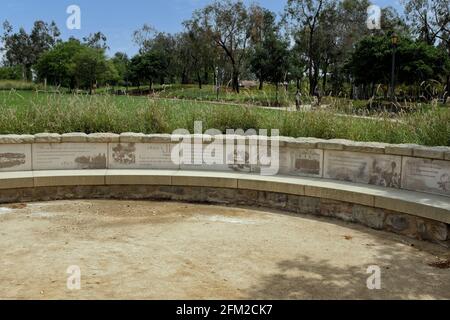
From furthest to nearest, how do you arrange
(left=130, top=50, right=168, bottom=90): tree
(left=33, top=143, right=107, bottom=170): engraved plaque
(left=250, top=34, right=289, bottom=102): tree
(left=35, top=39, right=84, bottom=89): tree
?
(left=130, top=50, right=168, bottom=90): tree < (left=35, top=39, right=84, bottom=89): tree < (left=250, top=34, right=289, bottom=102): tree < (left=33, top=143, right=107, bottom=170): engraved plaque

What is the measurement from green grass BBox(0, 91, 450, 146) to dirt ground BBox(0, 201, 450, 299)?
190 centimetres

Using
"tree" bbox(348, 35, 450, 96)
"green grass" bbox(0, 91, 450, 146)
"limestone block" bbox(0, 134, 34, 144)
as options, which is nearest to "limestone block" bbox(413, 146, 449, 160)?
"green grass" bbox(0, 91, 450, 146)

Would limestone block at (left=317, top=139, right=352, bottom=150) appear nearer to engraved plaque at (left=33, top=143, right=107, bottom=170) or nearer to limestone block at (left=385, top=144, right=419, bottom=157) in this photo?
limestone block at (left=385, top=144, right=419, bottom=157)

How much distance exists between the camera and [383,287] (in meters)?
3.68

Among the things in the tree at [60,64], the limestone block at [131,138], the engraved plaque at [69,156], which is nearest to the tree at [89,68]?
the tree at [60,64]

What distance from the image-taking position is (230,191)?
653 cm

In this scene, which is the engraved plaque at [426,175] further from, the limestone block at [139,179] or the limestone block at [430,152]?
the limestone block at [139,179]

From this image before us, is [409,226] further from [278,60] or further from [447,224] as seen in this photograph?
[278,60]

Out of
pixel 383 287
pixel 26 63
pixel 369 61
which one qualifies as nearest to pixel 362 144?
pixel 383 287

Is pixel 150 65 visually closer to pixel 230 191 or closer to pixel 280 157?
pixel 280 157

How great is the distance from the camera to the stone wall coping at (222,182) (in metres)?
5.53

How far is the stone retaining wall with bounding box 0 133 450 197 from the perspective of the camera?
5.73m

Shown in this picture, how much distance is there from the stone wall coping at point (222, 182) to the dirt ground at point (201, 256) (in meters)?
0.35
